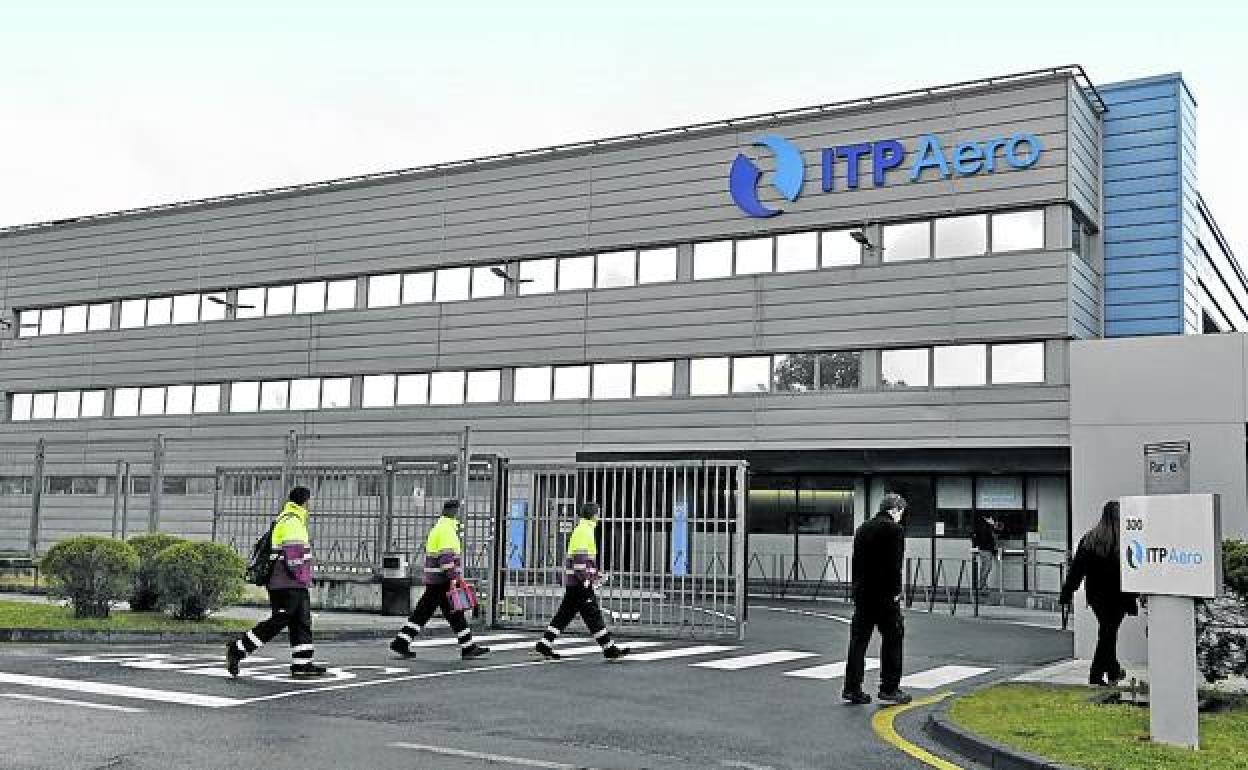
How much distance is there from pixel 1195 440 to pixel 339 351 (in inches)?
1139

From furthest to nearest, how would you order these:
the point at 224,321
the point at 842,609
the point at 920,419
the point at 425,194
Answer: the point at 224,321, the point at 425,194, the point at 920,419, the point at 842,609

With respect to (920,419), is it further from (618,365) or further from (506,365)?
(506,365)

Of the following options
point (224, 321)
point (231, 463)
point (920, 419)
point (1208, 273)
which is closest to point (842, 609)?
point (920, 419)

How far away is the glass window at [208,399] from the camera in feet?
135

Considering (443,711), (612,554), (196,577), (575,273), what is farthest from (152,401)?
(443,711)

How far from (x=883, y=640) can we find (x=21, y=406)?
4173 centimetres

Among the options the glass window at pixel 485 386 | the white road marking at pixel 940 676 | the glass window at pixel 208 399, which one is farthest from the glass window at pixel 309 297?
the white road marking at pixel 940 676

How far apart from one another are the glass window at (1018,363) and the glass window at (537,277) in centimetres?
1239

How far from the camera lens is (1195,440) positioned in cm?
1395

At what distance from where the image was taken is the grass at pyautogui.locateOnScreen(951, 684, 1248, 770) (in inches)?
325

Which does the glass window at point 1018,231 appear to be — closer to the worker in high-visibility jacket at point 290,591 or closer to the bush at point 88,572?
the bush at point 88,572

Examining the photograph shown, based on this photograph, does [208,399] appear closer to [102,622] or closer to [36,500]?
[36,500]

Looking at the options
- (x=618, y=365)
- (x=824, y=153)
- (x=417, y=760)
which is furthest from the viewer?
(x=618, y=365)

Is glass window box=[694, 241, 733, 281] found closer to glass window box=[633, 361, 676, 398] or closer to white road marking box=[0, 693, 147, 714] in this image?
glass window box=[633, 361, 676, 398]
